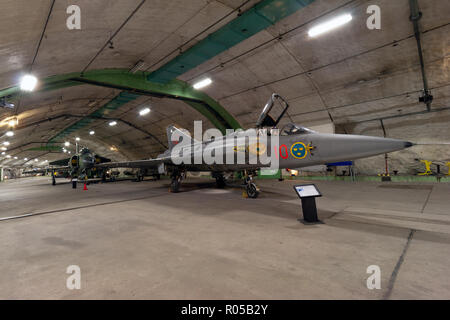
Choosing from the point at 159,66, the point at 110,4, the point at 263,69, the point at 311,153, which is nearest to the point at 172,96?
the point at 159,66

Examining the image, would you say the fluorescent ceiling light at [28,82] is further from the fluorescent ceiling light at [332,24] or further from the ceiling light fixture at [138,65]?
the fluorescent ceiling light at [332,24]

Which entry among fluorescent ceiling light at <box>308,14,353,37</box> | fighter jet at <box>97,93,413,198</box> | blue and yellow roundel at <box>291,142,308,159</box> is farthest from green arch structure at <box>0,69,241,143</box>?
blue and yellow roundel at <box>291,142,308,159</box>

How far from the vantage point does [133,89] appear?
457 inches

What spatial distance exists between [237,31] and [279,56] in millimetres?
2928

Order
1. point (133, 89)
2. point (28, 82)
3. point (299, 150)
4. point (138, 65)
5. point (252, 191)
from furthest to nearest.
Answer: point (133, 89), point (138, 65), point (252, 191), point (28, 82), point (299, 150)

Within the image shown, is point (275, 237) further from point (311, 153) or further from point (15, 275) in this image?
point (15, 275)

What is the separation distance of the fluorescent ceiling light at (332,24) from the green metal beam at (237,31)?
129cm

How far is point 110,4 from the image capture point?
5.61 metres

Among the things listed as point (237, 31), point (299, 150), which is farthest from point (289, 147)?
point (237, 31)

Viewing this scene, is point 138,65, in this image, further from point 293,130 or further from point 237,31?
point 293,130

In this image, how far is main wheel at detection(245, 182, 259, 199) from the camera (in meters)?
6.87

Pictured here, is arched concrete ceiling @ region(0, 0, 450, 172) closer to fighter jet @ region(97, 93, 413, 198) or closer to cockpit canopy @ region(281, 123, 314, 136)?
fighter jet @ region(97, 93, 413, 198)

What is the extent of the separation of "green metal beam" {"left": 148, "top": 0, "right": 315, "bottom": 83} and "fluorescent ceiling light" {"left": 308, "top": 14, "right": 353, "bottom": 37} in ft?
4.23

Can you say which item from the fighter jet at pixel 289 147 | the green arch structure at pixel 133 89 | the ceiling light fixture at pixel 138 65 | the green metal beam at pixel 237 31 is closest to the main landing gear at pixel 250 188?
the fighter jet at pixel 289 147
